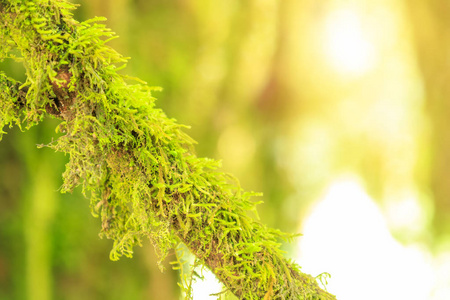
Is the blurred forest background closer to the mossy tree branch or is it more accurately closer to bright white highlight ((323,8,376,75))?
bright white highlight ((323,8,376,75))

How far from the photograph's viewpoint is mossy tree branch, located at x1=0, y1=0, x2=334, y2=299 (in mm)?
683

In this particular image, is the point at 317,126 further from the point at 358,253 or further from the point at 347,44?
the point at 358,253

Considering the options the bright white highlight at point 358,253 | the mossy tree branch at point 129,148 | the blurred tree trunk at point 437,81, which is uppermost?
the blurred tree trunk at point 437,81

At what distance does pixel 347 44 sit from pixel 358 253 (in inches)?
98.4

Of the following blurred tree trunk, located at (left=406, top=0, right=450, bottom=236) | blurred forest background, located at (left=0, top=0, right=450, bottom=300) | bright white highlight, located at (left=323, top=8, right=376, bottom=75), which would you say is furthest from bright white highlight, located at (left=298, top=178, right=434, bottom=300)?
bright white highlight, located at (left=323, top=8, right=376, bottom=75)

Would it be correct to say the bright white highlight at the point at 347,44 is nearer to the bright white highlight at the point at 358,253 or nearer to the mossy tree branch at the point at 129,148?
the bright white highlight at the point at 358,253

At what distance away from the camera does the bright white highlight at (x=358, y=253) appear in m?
4.78

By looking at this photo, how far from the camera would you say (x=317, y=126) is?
4930mm

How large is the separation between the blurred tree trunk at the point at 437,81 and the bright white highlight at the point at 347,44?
611 millimetres

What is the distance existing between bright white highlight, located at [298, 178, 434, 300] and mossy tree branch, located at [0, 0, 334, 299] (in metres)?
4.16

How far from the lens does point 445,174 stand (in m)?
4.57

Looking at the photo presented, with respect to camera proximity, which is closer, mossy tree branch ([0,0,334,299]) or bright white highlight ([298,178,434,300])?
mossy tree branch ([0,0,334,299])

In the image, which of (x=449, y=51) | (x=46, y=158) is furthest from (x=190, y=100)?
(x=449, y=51)

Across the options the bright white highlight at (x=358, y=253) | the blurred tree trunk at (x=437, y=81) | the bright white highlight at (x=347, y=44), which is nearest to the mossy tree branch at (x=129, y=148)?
the bright white highlight at (x=358, y=253)
